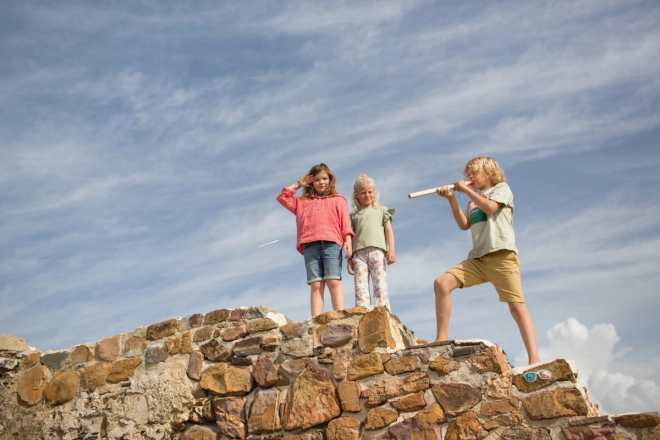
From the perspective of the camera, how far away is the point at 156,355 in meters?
5.48

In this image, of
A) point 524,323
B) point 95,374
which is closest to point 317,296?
point 524,323

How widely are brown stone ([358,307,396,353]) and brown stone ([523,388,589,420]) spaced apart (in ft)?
3.51

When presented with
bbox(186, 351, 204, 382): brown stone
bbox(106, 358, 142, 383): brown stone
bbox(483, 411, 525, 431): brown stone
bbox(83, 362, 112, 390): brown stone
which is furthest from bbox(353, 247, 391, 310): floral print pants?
bbox(83, 362, 112, 390): brown stone

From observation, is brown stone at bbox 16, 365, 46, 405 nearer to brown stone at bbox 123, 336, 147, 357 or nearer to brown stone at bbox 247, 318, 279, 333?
brown stone at bbox 123, 336, 147, 357

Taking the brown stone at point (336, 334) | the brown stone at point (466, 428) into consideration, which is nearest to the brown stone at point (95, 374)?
the brown stone at point (336, 334)

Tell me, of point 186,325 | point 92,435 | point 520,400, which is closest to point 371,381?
point 520,400

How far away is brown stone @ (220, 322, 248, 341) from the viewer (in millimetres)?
5277

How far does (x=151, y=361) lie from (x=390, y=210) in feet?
8.10

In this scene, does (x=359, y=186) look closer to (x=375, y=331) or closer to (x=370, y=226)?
(x=370, y=226)

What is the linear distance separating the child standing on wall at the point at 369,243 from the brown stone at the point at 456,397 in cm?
115

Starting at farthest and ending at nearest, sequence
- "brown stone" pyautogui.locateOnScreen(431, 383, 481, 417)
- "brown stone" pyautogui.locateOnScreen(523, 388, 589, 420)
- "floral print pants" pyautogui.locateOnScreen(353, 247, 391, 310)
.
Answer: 1. "floral print pants" pyautogui.locateOnScreen(353, 247, 391, 310)
2. "brown stone" pyautogui.locateOnScreen(431, 383, 481, 417)
3. "brown stone" pyautogui.locateOnScreen(523, 388, 589, 420)

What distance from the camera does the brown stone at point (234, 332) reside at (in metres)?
5.28

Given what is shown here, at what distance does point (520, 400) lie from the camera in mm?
4211

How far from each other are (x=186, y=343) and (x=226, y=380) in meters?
Result: 0.53
